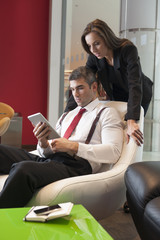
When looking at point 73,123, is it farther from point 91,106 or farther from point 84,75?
point 84,75

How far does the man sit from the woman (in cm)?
14

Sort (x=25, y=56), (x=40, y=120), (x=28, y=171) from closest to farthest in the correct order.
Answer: (x=28, y=171) < (x=40, y=120) < (x=25, y=56)

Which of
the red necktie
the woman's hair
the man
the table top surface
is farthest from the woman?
the table top surface

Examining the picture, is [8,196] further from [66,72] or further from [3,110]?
[66,72]

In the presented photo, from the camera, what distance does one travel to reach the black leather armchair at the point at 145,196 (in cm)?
132

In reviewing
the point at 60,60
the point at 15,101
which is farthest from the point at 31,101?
the point at 60,60

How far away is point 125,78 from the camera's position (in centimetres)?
235

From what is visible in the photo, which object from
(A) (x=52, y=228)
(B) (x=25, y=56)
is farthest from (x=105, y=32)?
(B) (x=25, y=56)

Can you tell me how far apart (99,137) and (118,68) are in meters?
0.53

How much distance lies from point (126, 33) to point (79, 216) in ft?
7.80

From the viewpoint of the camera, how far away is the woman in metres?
2.09

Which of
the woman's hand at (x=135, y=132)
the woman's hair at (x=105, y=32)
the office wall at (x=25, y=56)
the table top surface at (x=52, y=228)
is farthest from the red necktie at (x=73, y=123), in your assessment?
the office wall at (x=25, y=56)

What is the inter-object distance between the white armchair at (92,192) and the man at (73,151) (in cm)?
8

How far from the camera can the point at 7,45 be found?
18.3ft
